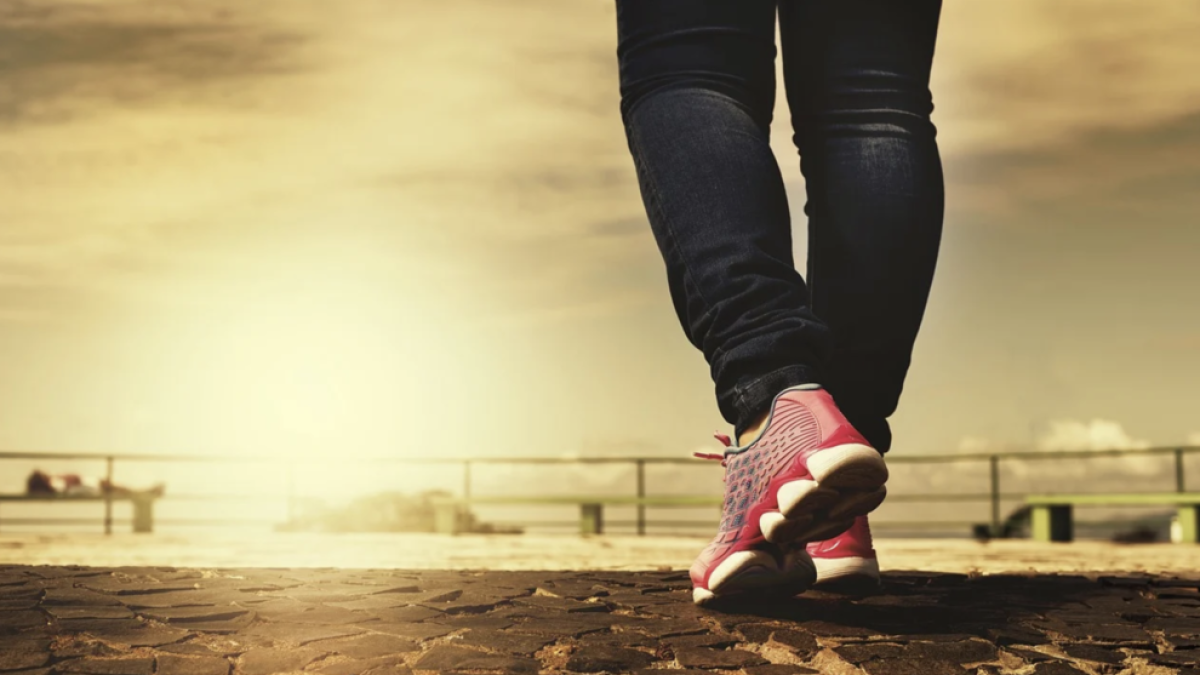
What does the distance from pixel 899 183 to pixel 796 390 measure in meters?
0.39

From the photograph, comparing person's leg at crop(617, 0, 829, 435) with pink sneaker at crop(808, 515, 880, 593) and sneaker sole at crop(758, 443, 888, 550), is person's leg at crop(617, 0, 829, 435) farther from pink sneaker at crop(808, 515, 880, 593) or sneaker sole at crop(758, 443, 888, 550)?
pink sneaker at crop(808, 515, 880, 593)

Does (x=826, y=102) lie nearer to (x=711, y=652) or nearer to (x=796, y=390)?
(x=796, y=390)

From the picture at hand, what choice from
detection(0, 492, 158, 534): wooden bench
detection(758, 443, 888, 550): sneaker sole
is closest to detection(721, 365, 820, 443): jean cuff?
detection(758, 443, 888, 550): sneaker sole

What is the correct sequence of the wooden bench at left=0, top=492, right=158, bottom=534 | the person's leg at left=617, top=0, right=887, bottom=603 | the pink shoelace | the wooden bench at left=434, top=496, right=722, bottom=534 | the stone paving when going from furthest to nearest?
the wooden bench at left=0, top=492, right=158, bottom=534 < the wooden bench at left=434, top=496, right=722, bottom=534 < the pink shoelace < the person's leg at left=617, top=0, right=887, bottom=603 < the stone paving

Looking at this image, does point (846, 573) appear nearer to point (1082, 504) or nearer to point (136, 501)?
point (1082, 504)

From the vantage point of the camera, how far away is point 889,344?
155 centimetres

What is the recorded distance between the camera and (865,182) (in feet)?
4.95

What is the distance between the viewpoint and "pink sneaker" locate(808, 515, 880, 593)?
5.10ft

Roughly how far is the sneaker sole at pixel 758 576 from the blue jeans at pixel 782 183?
0.17m

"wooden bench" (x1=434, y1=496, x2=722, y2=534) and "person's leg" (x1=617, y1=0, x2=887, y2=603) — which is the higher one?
"person's leg" (x1=617, y1=0, x2=887, y2=603)

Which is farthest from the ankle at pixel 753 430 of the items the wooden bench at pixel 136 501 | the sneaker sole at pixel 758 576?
the wooden bench at pixel 136 501

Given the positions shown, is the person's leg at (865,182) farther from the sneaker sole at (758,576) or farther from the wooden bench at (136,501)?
the wooden bench at (136,501)

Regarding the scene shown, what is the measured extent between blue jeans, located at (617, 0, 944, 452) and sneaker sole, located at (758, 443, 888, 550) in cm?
14

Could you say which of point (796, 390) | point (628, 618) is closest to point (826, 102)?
point (796, 390)
